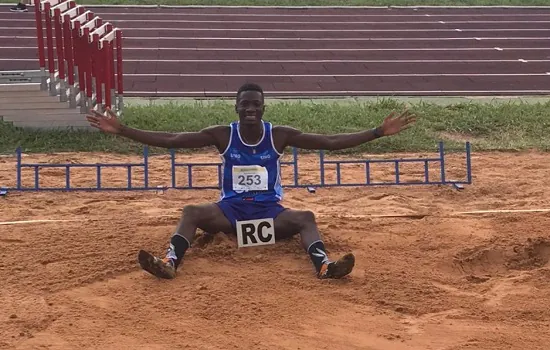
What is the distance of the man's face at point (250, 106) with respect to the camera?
586 centimetres

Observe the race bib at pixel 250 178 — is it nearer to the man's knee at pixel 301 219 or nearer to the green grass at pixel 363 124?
the man's knee at pixel 301 219

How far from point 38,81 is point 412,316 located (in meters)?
6.81

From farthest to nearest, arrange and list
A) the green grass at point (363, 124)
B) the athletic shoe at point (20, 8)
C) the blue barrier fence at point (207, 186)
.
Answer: the athletic shoe at point (20, 8), the green grass at point (363, 124), the blue barrier fence at point (207, 186)

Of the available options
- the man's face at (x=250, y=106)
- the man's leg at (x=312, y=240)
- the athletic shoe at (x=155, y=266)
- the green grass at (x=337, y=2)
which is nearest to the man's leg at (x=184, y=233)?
the athletic shoe at (x=155, y=266)

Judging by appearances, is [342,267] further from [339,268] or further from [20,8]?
[20,8]

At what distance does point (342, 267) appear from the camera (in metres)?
5.44

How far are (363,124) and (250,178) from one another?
4250 mm

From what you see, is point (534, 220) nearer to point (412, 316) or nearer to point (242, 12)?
point (412, 316)

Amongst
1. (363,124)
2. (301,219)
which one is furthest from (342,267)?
(363,124)

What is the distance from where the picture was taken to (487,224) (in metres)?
6.68

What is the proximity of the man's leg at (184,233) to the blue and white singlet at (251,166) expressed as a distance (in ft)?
0.63

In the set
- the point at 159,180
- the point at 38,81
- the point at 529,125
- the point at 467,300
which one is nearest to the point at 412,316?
the point at 467,300

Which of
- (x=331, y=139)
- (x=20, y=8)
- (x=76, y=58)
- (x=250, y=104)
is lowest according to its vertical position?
(x=331, y=139)

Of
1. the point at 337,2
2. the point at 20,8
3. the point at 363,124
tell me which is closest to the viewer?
the point at 363,124
